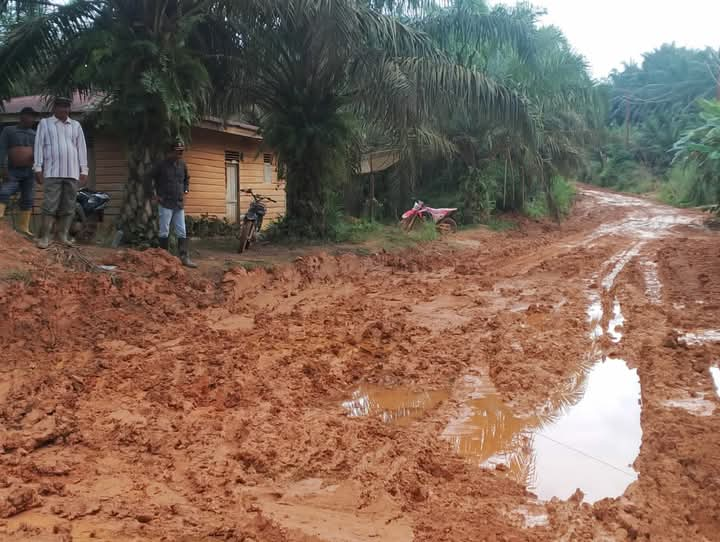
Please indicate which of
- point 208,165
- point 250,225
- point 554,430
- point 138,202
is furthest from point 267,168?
point 554,430

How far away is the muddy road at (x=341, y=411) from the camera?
318 centimetres

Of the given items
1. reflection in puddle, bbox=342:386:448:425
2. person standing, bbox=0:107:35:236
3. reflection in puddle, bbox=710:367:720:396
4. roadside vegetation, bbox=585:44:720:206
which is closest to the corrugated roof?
person standing, bbox=0:107:35:236

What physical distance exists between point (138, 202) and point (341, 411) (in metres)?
6.36

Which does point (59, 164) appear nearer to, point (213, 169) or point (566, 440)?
point (566, 440)

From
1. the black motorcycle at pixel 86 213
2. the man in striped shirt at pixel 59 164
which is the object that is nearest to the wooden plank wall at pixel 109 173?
the black motorcycle at pixel 86 213

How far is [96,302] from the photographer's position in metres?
6.60

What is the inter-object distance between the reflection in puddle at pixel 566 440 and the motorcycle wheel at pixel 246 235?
23.1 feet

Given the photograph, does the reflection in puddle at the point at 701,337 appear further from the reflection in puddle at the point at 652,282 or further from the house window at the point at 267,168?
the house window at the point at 267,168

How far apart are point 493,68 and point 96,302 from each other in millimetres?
16740

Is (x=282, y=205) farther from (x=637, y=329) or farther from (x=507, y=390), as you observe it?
(x=507, y=390)

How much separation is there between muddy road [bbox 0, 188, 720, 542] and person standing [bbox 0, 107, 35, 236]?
1.35 meters

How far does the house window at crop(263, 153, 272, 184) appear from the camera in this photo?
→ 1891cm

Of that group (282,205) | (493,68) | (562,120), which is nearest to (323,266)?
(282,205)

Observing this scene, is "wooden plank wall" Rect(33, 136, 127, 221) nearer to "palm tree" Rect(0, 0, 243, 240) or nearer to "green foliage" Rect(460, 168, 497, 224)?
"palm tree" Rect(0, 0, 243, 240)
